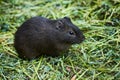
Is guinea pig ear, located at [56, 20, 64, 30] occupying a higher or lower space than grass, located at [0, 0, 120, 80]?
higher

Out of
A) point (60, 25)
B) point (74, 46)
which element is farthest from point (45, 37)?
point (74, 46)

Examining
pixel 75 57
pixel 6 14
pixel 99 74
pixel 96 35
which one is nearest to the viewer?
pixel 99 74

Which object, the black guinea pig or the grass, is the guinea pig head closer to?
the black guinea pig

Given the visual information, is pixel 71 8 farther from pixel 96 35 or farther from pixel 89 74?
pixel 89 74

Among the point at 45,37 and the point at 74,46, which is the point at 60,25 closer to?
the point at 45,37

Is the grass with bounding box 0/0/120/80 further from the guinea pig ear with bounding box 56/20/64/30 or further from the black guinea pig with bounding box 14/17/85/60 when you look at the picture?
the guinea pig ear with bounding box 56/20/64/30

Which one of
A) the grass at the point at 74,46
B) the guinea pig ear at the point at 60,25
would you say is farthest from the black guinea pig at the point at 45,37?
the grass at the point at 74,46

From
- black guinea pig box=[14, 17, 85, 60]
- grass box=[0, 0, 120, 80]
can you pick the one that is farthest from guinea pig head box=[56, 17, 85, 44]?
grass box=[0, 0, 120, 80]

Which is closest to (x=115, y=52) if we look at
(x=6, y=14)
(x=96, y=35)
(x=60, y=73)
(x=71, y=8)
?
(x=96, y=35)
